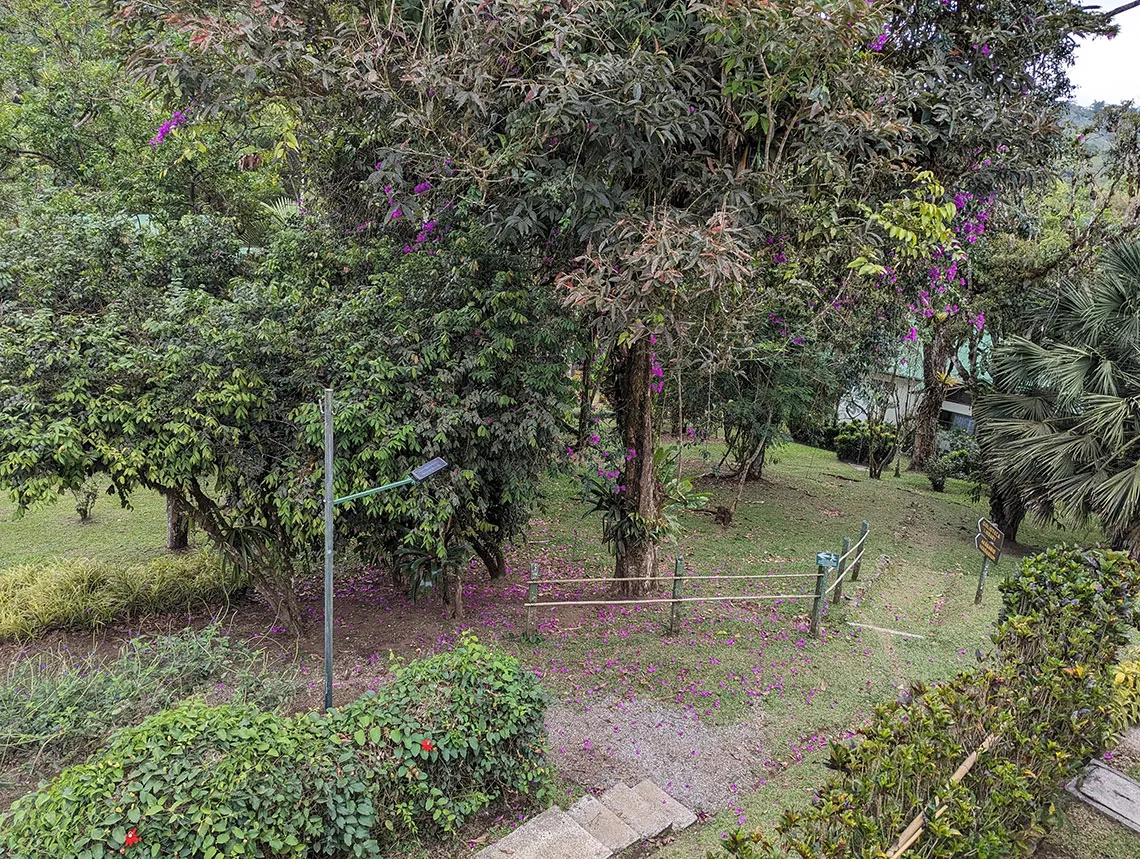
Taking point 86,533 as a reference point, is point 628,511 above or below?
above

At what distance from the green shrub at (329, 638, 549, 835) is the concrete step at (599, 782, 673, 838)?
447 millimetres

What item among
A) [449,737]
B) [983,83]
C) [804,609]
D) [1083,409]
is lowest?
[804,609]

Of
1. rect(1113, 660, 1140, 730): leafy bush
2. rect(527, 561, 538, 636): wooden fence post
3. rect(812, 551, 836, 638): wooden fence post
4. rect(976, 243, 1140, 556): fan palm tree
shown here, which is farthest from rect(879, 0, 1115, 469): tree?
rect(527, 561, 538, 636): wooden fence post

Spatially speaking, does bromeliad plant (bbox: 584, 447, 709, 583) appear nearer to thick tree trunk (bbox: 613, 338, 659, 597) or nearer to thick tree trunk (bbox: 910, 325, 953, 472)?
thick tree trunk (bbox: 613, 338, 659, 597)

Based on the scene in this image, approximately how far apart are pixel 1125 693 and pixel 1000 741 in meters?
1.55

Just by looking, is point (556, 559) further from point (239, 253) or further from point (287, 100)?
point (287, 100)

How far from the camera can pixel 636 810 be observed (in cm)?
405

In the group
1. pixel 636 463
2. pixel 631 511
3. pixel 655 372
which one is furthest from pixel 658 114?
pixel 631 511

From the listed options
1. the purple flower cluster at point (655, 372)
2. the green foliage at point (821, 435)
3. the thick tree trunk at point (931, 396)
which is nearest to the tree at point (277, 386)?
the purple flower cluster at point (655, 372)

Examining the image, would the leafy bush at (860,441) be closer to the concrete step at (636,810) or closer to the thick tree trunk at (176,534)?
the concrete step at (636,810)

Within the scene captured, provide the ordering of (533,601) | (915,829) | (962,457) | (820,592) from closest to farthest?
1. (915,829)
2. (533,601)
3. (820,592)
4. (962,457)

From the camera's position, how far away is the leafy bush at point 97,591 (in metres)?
6.00

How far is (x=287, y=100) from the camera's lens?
5.72 m

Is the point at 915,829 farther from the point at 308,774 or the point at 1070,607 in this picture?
the point at 308,774
